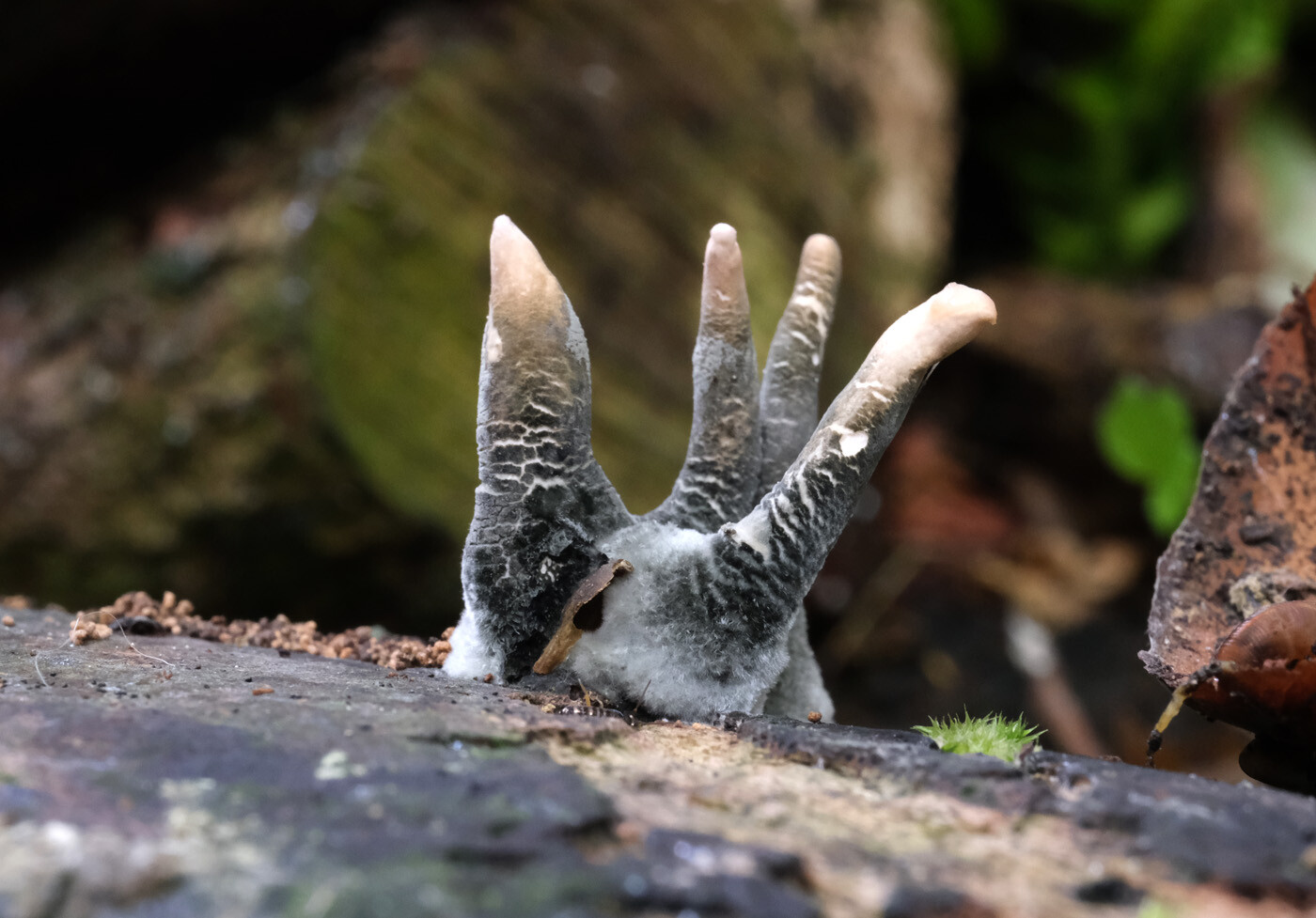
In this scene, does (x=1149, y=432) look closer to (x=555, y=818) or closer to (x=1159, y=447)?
(x=1159, y=447)

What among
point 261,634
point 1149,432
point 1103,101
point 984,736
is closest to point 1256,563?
point 984,736

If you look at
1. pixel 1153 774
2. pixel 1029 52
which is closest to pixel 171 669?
pixel 1153 774

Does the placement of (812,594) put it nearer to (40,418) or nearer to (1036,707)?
(1036,707)

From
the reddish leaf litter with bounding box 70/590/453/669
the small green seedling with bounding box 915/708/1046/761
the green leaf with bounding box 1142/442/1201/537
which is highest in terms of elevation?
the green leaf with bounding box 1142/442/1201/537

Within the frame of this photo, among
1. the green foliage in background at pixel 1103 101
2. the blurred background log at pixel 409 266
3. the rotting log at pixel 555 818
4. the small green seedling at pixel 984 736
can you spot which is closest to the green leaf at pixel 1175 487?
the blurred background log at pixel 409 266

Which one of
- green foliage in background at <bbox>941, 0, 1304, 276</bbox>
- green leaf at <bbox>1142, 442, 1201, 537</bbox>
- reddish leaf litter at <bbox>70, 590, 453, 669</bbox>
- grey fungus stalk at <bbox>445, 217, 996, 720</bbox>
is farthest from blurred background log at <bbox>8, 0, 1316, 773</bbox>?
grey fungus stalk at <bbox>445, 217, 996, 720</bbox>

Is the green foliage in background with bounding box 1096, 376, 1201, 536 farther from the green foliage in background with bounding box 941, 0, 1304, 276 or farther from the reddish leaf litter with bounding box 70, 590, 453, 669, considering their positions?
the green foliage in background with bounding box 941, 0, 1304, 276
